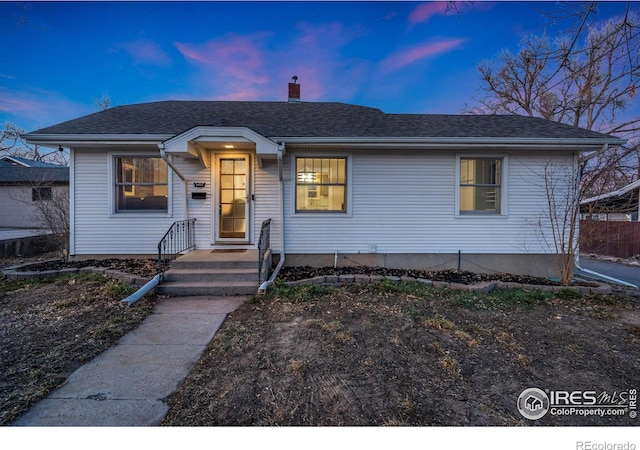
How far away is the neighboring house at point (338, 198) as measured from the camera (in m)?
6.29

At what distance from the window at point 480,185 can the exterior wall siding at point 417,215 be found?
8.7 inches

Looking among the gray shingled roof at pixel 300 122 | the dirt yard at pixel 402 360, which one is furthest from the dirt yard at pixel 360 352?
the gray shingled roof at pixel 300 122

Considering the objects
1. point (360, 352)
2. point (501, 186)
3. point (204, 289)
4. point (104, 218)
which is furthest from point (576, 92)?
point (104, 218)

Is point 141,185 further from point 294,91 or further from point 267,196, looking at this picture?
point 294,91

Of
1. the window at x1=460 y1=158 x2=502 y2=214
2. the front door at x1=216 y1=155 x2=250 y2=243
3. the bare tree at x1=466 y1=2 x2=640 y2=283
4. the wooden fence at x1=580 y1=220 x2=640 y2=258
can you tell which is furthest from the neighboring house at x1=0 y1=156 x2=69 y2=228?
the wooden fence at x1=580 y1=220 x2=640 y2=258

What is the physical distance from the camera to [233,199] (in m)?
6.55

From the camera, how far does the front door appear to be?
6469 mm

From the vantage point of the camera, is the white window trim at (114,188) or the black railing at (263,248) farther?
the white window trim at (114,188)

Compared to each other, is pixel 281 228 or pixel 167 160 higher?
pixel 167 160

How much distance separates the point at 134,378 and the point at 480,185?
23.4ft

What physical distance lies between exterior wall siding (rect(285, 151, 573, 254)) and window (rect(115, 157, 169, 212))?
2934 mm

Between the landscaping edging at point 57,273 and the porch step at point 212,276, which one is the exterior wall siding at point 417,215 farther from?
the landscaping edging at point 57,273

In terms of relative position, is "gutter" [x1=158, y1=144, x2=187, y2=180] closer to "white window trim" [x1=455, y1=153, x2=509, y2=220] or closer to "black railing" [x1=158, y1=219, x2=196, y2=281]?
"black railing" [x1=158, y1=219, x2=196, y2=281]
